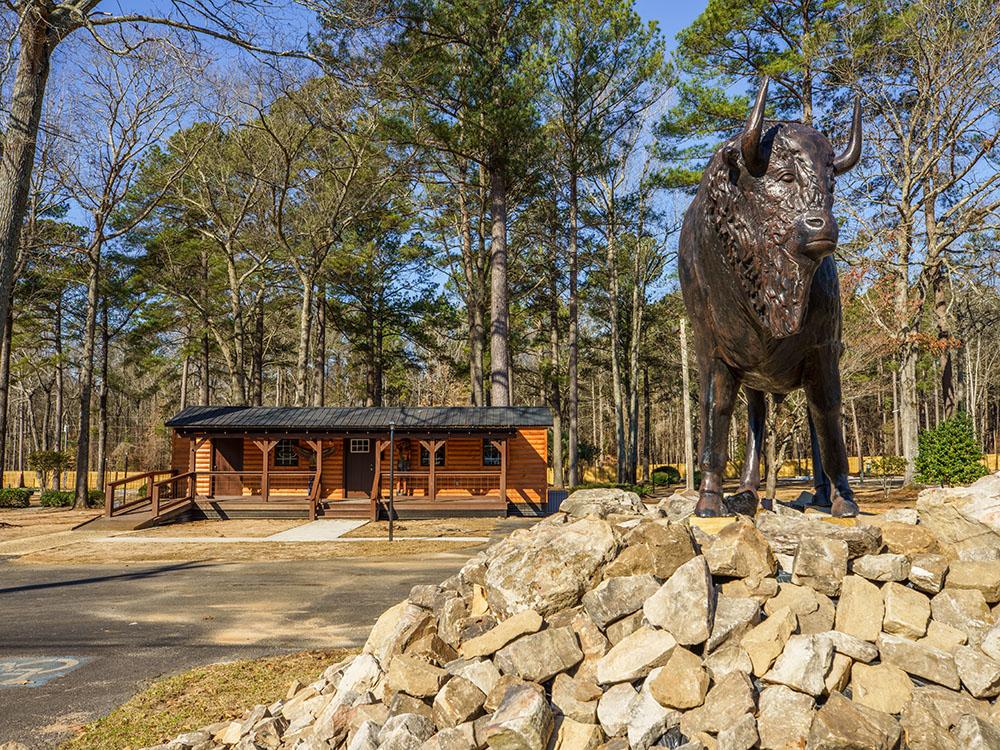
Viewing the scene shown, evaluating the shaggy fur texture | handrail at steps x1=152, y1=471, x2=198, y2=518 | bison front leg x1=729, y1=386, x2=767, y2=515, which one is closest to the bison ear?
the shaggy fur texture

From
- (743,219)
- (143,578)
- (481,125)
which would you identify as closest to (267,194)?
(481,125)

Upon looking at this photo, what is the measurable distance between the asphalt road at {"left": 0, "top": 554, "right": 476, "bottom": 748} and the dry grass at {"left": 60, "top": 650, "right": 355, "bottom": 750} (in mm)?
236

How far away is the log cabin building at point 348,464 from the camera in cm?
1891

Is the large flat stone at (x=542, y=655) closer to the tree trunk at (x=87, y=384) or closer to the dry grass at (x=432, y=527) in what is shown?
the dry grass at (x=432, y=527)

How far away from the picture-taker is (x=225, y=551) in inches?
512

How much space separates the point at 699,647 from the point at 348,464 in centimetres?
1915

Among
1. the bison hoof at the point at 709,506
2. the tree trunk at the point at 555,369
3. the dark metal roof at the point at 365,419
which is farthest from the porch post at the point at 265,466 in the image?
the bison hoof at the point at 709,506

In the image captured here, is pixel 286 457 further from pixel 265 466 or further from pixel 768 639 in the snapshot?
pixel 768 639

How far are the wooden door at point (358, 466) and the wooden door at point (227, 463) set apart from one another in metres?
3.51

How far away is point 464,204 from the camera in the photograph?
24.8m

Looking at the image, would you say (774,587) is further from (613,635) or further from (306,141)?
(306,141)

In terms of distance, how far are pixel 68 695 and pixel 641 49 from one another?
23.8 m

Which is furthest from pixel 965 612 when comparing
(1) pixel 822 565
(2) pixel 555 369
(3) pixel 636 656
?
(2) pixel 555 369

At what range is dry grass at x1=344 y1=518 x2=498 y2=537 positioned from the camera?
15.4 m
